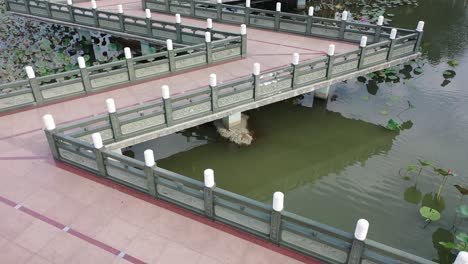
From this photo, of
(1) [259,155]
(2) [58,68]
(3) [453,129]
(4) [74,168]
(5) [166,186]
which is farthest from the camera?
(2) [58,68]

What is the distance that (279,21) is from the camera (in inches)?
685

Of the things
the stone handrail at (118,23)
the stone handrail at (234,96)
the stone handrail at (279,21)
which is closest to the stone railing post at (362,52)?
the stone handrail at (234,96)

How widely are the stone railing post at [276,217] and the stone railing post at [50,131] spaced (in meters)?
5.65

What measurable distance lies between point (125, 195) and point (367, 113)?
10.9 m

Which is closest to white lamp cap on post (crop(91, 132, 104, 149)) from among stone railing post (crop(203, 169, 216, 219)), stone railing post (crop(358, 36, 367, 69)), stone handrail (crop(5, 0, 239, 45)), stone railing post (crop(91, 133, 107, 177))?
stone railing post (crop(91, 133, 107, 177))

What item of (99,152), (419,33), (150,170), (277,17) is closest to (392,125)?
(419,33)

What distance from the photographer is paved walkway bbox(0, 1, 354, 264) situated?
261 inches

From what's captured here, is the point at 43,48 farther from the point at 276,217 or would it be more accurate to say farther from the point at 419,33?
the point at 419,33

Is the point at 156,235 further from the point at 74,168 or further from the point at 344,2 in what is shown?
the point at 344,2

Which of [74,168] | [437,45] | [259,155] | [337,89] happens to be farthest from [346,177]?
[437,45]

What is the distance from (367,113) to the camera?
1499 centimetres

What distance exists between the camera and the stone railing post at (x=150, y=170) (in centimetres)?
724

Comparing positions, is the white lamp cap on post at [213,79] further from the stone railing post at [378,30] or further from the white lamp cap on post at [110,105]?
the stone railing post at [378,30]

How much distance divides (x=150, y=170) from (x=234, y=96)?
454cm
